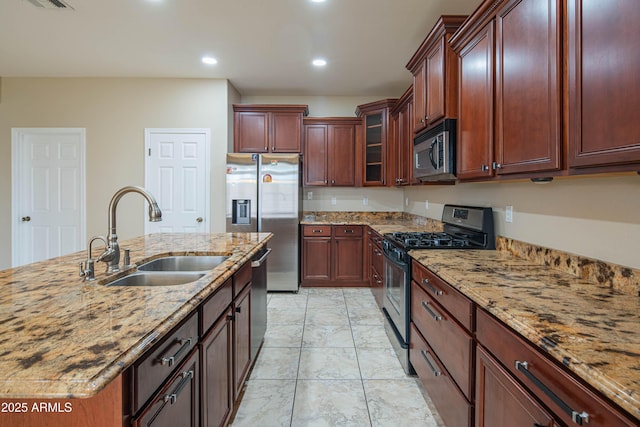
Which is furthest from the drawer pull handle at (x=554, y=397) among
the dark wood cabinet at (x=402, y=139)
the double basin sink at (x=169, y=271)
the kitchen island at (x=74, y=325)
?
the dark wood cabinet at (x=402, y=139)

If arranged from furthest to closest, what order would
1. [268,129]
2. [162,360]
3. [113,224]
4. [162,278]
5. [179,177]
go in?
1. [268,129]
2. [179,177]
3. [162,278]
4. [113,224]
5. [162,360]

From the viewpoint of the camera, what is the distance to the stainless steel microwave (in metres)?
2.18

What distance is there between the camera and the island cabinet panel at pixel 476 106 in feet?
5.73

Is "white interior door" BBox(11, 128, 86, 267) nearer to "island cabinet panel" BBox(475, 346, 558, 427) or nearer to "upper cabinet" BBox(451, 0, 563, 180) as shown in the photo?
"upper cabinet" BBox(451, 0, 563, 180)

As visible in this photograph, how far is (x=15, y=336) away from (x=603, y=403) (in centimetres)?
137

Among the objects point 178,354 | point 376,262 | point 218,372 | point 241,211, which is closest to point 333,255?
point 376,262

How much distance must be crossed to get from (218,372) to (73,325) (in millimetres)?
763

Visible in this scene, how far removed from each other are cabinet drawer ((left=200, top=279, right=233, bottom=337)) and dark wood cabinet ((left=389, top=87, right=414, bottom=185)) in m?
2.47

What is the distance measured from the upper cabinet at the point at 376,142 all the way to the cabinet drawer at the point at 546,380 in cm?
337

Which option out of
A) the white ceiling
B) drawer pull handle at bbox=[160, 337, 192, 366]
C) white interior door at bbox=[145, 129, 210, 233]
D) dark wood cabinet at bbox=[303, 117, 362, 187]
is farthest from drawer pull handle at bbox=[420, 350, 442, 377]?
white interior door at bbox=[145, 129, 210, 233]

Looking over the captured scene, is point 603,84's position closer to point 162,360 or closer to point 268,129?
point 162,360

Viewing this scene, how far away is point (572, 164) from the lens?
3.85 ft

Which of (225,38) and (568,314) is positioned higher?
(225,38)

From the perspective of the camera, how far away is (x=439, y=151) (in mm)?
2275
